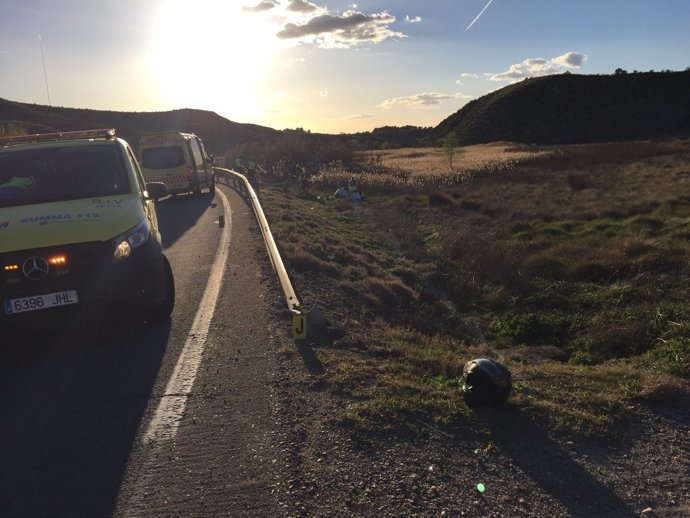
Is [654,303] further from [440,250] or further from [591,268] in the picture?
[440,250]

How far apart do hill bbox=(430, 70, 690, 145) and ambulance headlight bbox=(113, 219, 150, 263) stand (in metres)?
90.4

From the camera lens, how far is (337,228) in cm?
1602

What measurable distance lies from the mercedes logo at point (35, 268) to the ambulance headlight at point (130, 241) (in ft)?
1.95

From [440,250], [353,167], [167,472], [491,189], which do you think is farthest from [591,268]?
[353,167]

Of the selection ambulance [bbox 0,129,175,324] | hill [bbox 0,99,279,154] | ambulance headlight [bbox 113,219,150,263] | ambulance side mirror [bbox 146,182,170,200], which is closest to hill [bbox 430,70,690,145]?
hill [bbox 0,99,279,154]

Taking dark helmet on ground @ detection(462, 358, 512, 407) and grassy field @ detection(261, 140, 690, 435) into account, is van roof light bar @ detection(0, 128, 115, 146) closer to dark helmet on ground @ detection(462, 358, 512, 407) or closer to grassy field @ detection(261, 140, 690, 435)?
grassy field @ detection(261, 140, 690, 435)

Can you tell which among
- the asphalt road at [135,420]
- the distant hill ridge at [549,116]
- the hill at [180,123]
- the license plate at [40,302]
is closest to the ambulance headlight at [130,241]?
the license plate at [40,302]

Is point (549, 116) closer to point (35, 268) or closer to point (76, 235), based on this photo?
point (76, 235)

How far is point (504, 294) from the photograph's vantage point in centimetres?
980

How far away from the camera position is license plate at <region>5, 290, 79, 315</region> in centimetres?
496

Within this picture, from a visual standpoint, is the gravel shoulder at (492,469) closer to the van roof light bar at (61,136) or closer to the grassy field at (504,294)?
the grassy field at (504,294)

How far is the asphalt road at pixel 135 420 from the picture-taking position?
3086 millimetres

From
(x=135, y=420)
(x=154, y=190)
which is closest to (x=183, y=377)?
(x=135, y=420)

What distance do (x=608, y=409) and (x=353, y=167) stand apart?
32750mm
